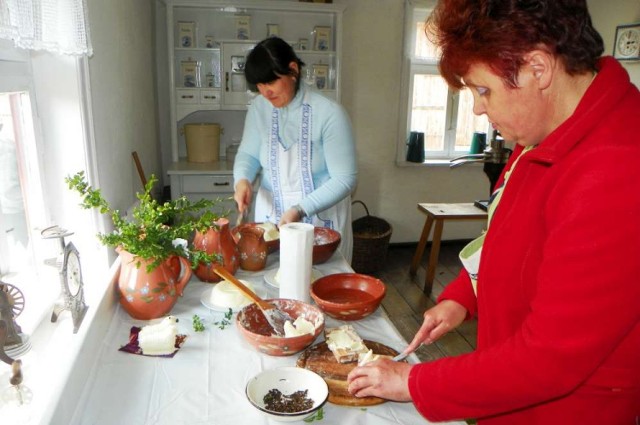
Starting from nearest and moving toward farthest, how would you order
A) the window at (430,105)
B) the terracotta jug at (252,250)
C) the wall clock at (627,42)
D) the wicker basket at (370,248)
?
the terracotta jug at (252,250) → the wall clock at (627,42) → the wicker basket at (370,248) → the window at (430,105)

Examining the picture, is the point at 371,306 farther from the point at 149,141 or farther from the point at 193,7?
the point at 193,7

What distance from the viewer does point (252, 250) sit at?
1.64 meters

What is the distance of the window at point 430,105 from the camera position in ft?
12.8

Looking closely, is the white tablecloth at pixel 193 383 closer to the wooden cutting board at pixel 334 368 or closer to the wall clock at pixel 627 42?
the wooden cutting board at pixel 334 368

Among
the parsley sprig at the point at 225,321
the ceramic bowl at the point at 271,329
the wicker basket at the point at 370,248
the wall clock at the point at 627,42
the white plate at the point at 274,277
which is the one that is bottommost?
the wicker basket at the point at 370,248

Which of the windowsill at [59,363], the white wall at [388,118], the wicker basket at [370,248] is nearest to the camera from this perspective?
the windowsill at [59,363]

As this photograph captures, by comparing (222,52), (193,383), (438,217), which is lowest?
(438,217)

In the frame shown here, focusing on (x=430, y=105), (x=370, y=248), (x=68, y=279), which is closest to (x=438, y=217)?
(x=370, y=248)

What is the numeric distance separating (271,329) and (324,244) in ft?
1.72

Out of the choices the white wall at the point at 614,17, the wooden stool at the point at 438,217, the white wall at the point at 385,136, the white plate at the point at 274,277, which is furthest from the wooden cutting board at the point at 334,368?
the white wall at the point at 614,17

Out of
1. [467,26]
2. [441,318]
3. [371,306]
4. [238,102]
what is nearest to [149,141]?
[238,102]

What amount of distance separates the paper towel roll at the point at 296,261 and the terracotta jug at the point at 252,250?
0.27 metres

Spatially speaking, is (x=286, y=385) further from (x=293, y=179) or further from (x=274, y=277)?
(x=293, y=179)

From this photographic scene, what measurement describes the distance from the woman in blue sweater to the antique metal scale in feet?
2.45
